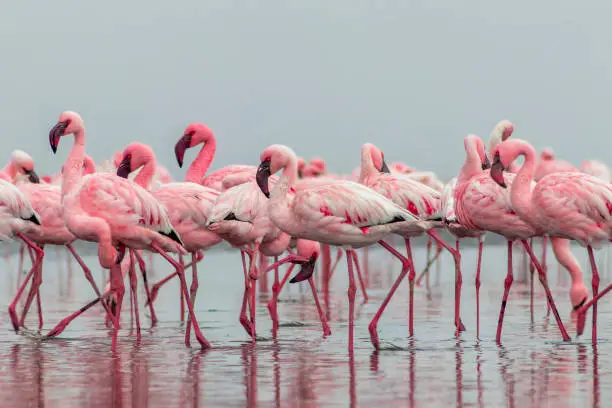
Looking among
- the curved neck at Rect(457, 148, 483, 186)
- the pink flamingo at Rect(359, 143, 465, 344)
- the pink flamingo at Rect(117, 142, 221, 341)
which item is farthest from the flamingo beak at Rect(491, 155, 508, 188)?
the pink flamingo at Rect(117, 142, 221, 341)

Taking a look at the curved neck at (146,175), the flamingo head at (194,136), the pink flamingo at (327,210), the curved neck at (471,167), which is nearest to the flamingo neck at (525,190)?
the pink flamingo at (327,210)

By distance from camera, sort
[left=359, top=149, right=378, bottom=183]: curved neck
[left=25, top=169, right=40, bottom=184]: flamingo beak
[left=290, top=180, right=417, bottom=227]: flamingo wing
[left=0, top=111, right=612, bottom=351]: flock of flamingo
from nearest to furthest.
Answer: [left=290, top=180, right=417, bottom=227]: flamingo wing
[left=0, top=111, right=612, bottom=351]: flock of flamingo
[left=359, top=149, right=378, bottom=183]: curved neck
[left=25, top=169, right=40, bottom=184]: flamingo beak

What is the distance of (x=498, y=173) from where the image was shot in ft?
32.1

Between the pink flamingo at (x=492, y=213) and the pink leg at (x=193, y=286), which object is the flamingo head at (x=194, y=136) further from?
the pink flamingo at (x=492, y=213)

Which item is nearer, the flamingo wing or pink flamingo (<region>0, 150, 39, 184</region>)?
the flamingo wing

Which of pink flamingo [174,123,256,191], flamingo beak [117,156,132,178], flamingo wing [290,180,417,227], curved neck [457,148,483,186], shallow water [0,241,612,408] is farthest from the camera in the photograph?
pink flamingo [174,123,256,191]

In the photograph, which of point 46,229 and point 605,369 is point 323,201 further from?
point 46,229

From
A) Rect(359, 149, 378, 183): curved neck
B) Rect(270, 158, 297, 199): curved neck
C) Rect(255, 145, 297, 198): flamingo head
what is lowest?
Rect(270, 158, 297, 199): curved neck

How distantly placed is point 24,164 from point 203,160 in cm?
254

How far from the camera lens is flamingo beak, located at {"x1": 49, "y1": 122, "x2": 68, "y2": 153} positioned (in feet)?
34.2

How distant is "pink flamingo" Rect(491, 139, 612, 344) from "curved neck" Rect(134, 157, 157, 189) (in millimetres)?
3186

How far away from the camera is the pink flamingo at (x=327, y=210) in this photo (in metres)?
9.47

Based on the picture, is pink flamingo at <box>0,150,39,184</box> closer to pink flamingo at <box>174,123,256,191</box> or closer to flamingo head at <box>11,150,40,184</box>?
flamingo head at <box>11,150,40,184</box>

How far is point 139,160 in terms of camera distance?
1123 centimetres
